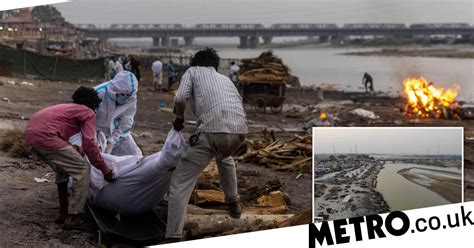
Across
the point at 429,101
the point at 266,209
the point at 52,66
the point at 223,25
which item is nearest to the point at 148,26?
the point at 223,25

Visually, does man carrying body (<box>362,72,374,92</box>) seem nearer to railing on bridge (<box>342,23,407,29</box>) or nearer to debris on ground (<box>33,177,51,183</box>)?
railing on bridge (<box>342,23,407,29</box>)

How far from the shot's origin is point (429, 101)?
13.9 metres

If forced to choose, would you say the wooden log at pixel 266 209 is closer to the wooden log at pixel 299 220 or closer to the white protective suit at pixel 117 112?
the wooden log at pixel 299 220

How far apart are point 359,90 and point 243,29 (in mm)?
16211

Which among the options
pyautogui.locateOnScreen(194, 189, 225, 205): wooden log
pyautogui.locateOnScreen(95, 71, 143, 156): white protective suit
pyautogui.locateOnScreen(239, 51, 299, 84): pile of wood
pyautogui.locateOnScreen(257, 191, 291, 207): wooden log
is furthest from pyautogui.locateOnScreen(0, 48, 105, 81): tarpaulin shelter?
pyautogui.locateOnScreen(194, 189, 225, 205): wooden log

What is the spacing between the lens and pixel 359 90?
22.8m

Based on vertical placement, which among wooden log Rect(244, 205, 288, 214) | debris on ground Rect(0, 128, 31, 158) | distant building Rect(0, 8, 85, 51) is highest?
distant building Rect(0, 8, 85, 51)

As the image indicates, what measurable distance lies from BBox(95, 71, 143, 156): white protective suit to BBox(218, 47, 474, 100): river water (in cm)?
704

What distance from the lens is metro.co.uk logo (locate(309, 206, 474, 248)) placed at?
5.16 meters

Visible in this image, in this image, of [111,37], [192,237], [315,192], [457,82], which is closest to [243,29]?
[111,37]

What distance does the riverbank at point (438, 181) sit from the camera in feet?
17.7

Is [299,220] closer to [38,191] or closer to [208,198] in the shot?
[208,198]

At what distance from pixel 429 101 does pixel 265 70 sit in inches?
142

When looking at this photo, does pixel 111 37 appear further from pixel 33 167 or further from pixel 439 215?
pixel 439 215
